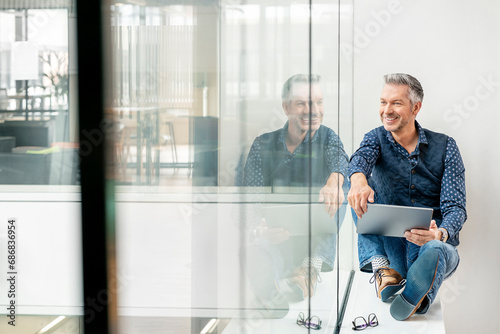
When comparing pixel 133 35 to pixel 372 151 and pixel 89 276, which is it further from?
pixel 372 151

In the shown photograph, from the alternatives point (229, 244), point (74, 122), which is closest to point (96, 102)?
point (74, 122)

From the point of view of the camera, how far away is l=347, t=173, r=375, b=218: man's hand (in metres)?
2.54

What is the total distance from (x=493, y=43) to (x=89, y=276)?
306cm

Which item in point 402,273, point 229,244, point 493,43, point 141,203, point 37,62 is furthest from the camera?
point 493,43

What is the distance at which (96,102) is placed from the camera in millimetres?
587

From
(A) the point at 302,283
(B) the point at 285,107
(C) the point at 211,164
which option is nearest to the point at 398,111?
(A) the point at 302,283

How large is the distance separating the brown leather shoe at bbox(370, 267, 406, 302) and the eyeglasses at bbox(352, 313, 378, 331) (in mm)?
188

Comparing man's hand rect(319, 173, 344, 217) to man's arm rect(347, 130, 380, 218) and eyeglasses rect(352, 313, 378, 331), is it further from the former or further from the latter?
eyeglasses rect(352, 313, 378, 331)

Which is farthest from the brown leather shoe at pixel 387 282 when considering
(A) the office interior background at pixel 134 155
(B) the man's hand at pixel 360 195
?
(A) the office interior background at pixel 134 155

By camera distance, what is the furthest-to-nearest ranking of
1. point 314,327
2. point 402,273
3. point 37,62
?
1. point 402,273
2. point 314,327
3. point 37,62

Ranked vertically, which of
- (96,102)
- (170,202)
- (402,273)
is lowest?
(402,273)

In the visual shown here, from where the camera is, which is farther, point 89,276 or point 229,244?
point 229,244

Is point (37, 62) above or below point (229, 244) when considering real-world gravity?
above

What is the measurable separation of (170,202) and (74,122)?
0.61 ft
